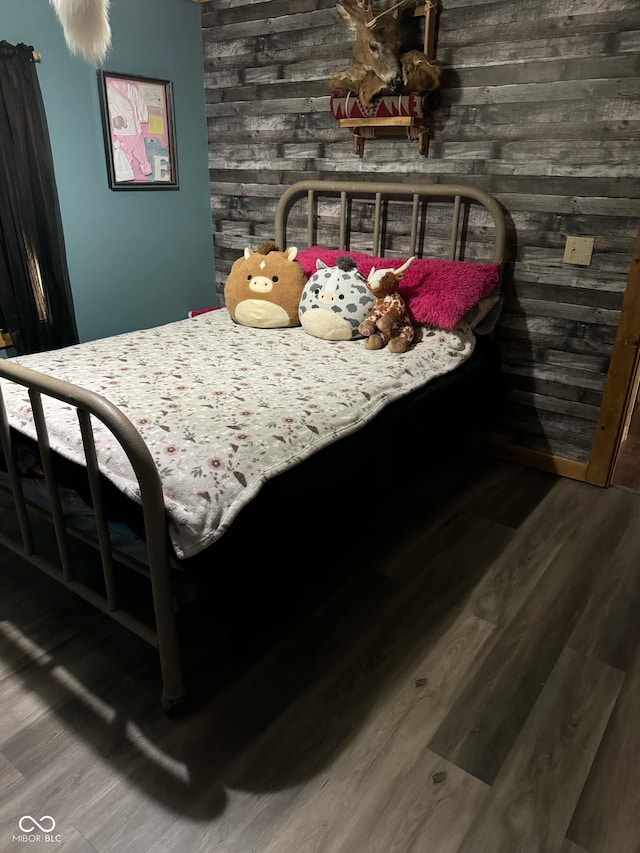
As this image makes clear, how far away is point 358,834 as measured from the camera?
1.25 m

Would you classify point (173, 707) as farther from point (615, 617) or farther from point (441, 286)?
point (441, 286)

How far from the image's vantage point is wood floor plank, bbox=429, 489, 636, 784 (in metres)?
1.44

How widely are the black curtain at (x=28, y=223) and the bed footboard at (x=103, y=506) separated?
124 cm

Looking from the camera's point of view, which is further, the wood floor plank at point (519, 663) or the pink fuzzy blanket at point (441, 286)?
the pink fuzzy blanket at point (441, 286)

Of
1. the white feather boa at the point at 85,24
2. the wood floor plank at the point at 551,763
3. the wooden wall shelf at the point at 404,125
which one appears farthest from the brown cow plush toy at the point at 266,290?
the wood floor plank at the point at 551,763

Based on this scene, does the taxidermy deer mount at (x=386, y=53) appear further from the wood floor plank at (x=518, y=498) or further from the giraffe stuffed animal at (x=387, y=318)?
the wood floor plank at (x=518, y=498)

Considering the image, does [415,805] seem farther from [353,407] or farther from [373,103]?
[373,103]

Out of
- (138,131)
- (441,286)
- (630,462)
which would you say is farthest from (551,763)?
(138,131)

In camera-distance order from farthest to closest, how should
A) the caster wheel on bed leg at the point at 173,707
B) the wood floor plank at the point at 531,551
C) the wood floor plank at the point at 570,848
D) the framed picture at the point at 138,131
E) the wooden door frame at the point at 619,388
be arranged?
1. the framed picture at the point at 138,131
2. the wooden door frame at the point at 619,388
3. the wood floor plank at the point at 531,551
4. the caster wheel on bed leg at the point at 173,707
5. the wood floor plank at the point at 570,848

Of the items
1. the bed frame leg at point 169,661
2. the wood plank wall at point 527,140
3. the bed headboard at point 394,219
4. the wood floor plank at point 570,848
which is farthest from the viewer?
the bed headboard at point 394,219

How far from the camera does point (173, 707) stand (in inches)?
57.9

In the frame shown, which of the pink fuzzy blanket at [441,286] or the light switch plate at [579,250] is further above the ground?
the light switch plate at [579,250]

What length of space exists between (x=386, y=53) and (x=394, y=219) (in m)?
0.67

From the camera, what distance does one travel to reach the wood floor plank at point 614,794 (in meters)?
1.25
